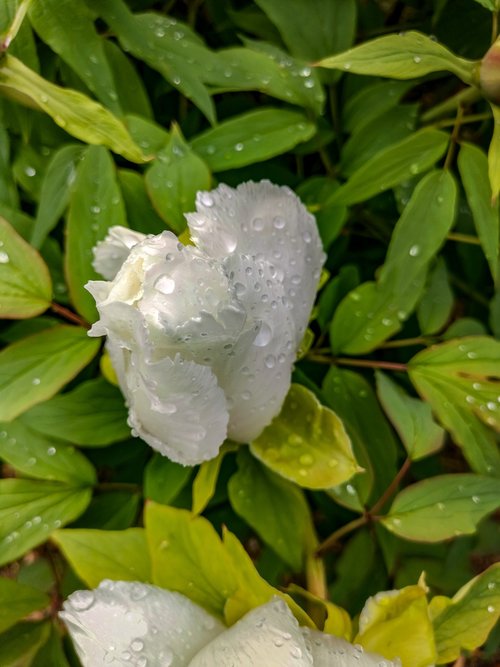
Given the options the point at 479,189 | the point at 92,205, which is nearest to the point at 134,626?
the point at 92,205

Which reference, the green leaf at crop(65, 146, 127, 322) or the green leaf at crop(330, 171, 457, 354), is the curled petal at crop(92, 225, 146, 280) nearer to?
the green leaf at crop(65, 146, 127, 322)

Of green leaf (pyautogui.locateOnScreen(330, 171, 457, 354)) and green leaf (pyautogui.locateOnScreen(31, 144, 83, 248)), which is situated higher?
green leaf (pyautogui.locateOnScreen(31, 144, 83, 248))

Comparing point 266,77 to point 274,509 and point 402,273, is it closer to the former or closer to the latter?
point 402,273

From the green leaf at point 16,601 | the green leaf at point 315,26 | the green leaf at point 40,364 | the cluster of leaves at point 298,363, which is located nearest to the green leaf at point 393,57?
the cluster of leaves at point 298,363

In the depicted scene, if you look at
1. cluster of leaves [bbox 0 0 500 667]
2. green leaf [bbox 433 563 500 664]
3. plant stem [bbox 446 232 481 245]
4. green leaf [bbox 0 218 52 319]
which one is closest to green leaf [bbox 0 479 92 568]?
cluster of leaves [bbox 0 0 500 667]

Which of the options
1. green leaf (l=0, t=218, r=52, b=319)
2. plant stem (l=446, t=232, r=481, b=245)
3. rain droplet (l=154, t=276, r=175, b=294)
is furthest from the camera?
plant stem (l=446, t=232, r=481, b=245)

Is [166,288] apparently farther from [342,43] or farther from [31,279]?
[342,43]

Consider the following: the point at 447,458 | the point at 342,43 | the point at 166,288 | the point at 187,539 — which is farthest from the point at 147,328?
the point at 447,458
